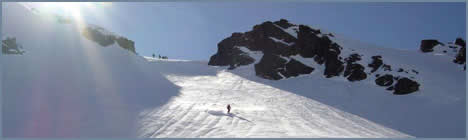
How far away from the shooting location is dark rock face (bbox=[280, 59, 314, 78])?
135 ft

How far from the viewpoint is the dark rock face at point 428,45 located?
173ft

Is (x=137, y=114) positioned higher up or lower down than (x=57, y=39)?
lower down

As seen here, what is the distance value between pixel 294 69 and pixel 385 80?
13.8 m

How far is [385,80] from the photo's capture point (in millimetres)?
34062

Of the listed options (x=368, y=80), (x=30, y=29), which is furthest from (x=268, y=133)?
(x=368, y=80)

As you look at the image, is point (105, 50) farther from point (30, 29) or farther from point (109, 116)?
point (109, 116)

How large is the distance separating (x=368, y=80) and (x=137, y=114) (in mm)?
33575

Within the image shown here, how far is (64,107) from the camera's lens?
15.1 metres

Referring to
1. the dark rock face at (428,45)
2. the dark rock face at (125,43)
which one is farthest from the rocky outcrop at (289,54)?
the dark rock face at (428,45)

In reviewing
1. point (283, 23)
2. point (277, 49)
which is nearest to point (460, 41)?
point (283, 23)

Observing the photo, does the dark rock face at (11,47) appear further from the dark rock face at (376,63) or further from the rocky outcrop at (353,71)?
the dark rock face at (376,63)

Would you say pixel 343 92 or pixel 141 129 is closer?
pixel 141 129

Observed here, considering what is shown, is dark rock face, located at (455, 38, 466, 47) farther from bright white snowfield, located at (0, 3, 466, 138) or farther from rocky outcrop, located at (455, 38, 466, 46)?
bright white snowfield, located at (0, 3, 466, 138)

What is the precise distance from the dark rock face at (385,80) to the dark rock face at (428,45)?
89.9ft
